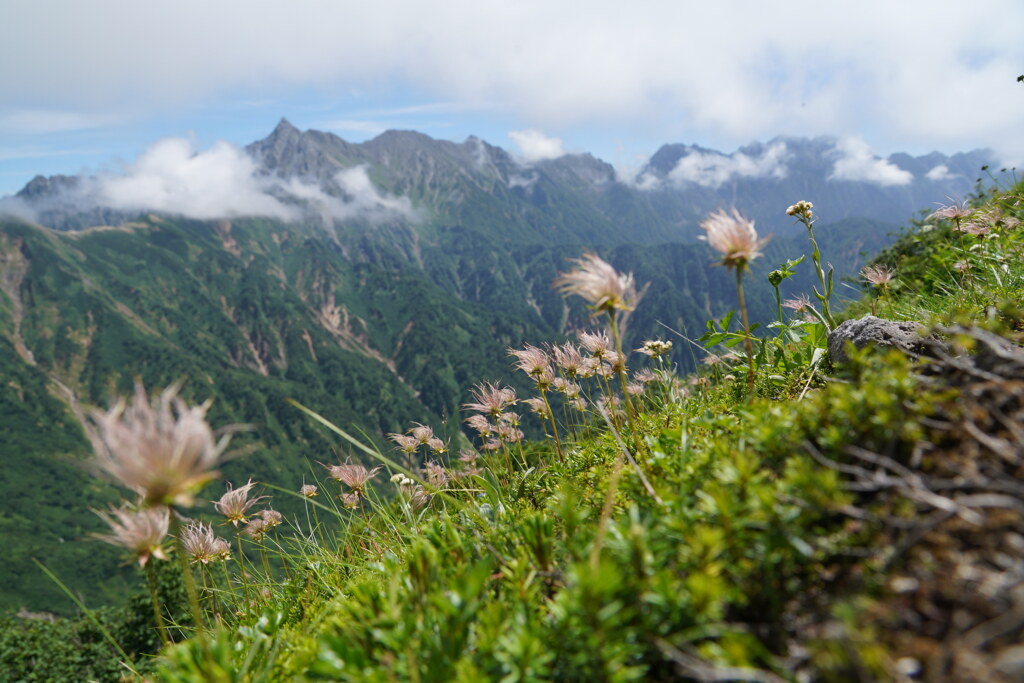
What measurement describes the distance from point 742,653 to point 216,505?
203 inches

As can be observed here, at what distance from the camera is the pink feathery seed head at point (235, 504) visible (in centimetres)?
502

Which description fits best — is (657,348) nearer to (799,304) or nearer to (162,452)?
(799,304)

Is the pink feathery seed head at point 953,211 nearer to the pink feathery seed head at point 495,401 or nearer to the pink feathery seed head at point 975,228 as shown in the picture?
the pink feathery seed head at point 975,228

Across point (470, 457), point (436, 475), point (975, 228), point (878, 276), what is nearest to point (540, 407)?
point (436, 475)

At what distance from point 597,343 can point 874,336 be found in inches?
102

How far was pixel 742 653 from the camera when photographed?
147cm

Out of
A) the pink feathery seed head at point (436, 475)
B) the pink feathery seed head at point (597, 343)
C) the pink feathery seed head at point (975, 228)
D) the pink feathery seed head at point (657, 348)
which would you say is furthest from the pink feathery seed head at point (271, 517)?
the pink feathery seed head at point (975, 228)

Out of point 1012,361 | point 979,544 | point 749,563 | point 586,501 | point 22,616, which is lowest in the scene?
point 22,616

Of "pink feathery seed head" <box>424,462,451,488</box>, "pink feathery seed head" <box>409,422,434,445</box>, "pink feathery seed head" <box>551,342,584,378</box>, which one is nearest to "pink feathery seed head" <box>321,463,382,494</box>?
"pink feathery seed head" <box>424,462,451,488</box>

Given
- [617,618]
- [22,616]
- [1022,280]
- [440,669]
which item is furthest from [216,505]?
[22,616]

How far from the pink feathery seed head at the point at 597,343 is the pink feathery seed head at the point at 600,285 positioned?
2.10 metres

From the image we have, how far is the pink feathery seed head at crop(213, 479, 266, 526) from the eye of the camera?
5.02 meters

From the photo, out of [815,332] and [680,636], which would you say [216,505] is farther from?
[815,332]

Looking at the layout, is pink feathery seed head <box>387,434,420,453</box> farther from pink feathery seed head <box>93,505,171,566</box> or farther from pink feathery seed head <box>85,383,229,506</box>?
pink feathery seed head <box>85,383,229,506</box>
